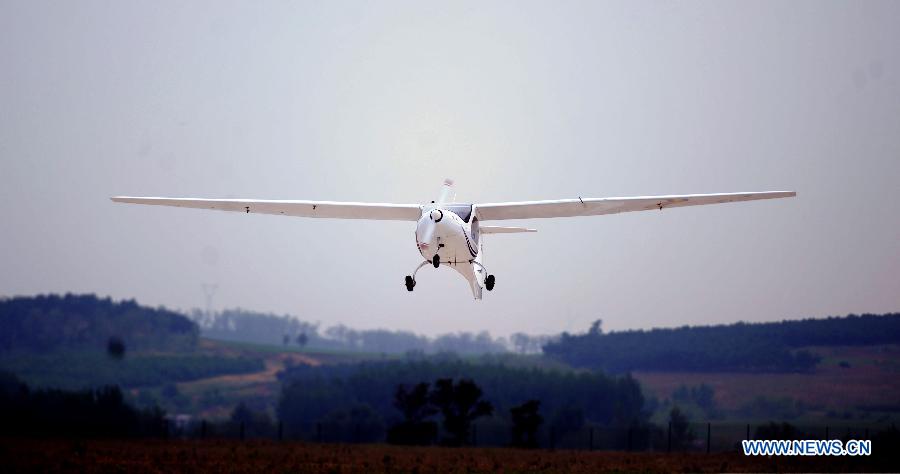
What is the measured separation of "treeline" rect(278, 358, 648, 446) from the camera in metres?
62.2

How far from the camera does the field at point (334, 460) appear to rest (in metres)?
39.8

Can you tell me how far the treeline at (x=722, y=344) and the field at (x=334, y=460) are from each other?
54.1ft

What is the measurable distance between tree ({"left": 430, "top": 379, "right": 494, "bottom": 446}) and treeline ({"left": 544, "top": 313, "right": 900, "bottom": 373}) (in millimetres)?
11031

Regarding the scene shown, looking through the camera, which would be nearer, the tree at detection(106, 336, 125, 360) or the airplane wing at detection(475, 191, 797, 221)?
the airplane wing at detection(475, 191, 797, 221)

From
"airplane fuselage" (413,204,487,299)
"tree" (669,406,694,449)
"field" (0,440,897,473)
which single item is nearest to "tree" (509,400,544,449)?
"field" (0,440,897,473)

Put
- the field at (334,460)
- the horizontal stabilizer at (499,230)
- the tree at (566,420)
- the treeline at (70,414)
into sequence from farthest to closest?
the tree at (566,420)
the treeline at (70,414)
the field at (334,460)
the horizontal stabilizer at (499,230)

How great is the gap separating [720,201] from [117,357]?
3190 centimetres

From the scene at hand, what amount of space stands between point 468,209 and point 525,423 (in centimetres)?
3186

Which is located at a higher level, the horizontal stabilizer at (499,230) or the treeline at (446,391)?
the horizontal stabilizer at (499,230)

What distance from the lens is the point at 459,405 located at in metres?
64.3

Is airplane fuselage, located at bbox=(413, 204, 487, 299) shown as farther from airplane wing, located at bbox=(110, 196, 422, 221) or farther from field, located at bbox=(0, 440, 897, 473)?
field, located at bbox=(0, 440, 897, 473)

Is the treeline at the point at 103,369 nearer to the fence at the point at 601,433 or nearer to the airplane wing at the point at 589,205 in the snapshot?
the fence at the point at 601,433

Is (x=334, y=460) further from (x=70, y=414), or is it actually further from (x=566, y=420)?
(x=566, y=420)

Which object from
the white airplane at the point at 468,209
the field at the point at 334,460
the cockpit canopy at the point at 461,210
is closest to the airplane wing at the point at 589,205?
the white airplane at the point at 468,209
